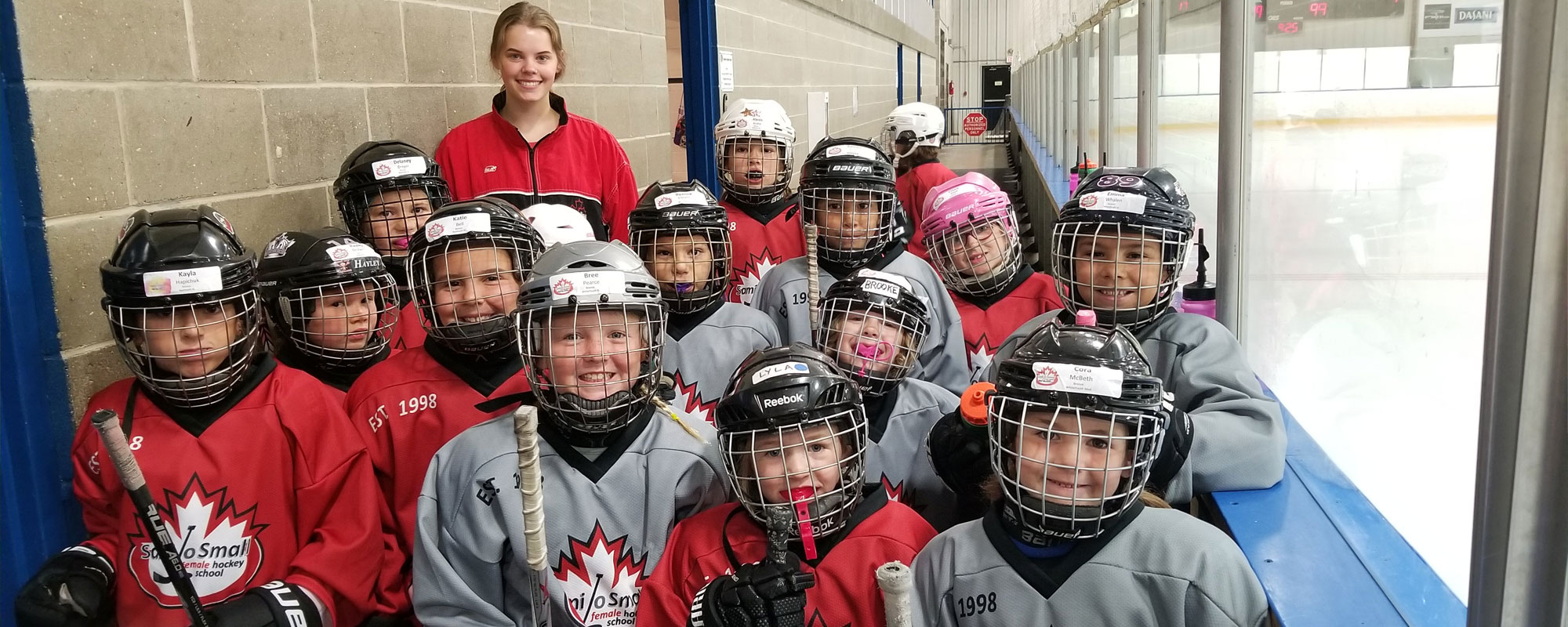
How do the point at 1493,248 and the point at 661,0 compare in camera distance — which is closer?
the point at 1493,248

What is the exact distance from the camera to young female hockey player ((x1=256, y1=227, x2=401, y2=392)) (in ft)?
6.95

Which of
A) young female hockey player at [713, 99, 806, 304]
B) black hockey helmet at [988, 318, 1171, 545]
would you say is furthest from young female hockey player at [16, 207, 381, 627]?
young female hockey player at [713, 99, 806, 304]

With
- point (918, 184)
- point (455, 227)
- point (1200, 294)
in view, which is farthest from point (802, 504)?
point (918, 184)

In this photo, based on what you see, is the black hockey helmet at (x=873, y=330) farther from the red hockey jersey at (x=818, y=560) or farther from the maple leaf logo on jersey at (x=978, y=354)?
the maple leaf logo on jersey at (x=978, y=354)

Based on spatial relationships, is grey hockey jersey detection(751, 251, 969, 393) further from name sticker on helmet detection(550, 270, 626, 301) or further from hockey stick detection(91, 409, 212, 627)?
hockey stick detection(91, 409, 212, 627)

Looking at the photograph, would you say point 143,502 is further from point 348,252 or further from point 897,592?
point 897,592

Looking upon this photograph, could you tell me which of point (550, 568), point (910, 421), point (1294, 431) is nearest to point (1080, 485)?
point (910, 421)

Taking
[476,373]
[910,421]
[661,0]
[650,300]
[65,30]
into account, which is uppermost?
[661,0]

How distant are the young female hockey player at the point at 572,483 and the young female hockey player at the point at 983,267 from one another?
123 centimetres

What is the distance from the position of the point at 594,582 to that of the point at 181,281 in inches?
34.1

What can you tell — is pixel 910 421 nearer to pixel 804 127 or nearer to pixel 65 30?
pixel 65 30

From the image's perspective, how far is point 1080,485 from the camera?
1426 millimetres

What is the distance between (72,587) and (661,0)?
4.54 m

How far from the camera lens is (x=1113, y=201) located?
211 cm
